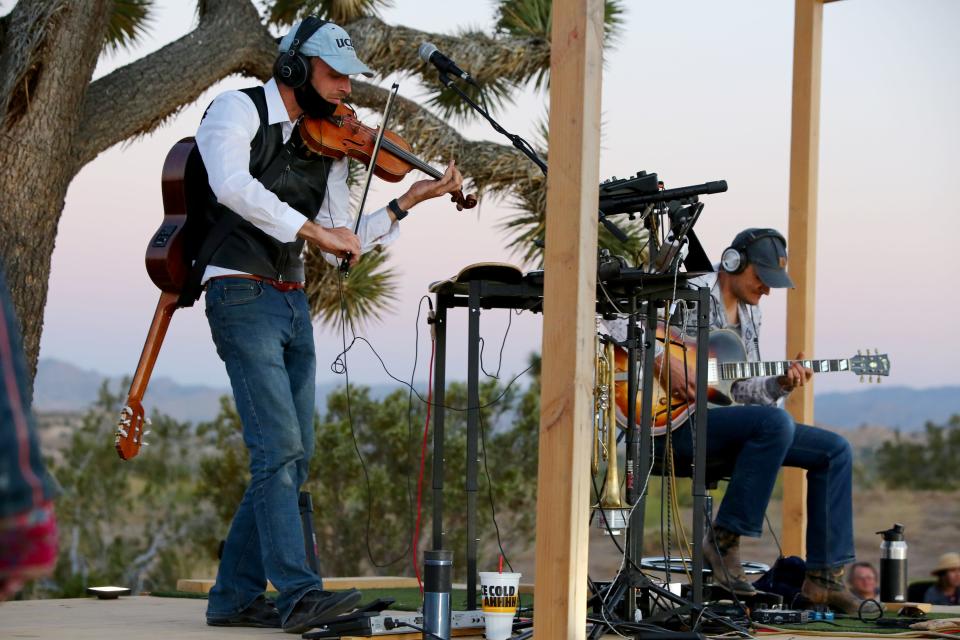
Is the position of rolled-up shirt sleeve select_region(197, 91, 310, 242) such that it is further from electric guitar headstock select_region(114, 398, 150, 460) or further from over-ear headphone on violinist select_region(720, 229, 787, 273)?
over-ear headphone on violinist select_region(720, 229, 787, 273)

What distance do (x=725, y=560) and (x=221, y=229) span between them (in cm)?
210

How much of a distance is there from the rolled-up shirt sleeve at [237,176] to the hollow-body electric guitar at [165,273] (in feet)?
0.70

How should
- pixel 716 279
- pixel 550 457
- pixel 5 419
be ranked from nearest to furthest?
pixel 5 419 < pixel 550 457 < pixel 716 279

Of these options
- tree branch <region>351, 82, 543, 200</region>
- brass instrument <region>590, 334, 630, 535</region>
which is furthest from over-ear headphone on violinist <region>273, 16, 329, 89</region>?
tree branch <region>351, 82, 543, 200</region>

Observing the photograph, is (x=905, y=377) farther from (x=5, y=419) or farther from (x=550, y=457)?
(x=5, y=419)

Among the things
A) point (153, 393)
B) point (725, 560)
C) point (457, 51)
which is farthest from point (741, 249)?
point (153, 393)

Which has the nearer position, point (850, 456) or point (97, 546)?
point (850, 456)

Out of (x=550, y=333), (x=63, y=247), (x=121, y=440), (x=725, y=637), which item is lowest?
(x=725, y=637)

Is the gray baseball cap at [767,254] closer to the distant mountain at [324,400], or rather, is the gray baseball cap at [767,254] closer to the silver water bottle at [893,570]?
the silver water bottle at [893,570]

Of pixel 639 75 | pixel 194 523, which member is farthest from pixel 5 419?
pixel 194 523

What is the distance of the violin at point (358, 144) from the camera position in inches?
146

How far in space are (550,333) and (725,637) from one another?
1.17 meters

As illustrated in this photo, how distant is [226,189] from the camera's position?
339cm

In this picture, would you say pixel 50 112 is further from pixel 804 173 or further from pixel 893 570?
pixel 893 570
